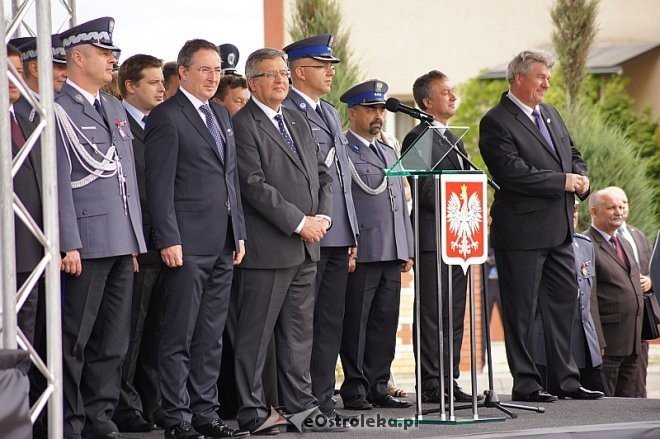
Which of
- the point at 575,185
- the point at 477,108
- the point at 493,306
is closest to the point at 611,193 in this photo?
the point at 575,185

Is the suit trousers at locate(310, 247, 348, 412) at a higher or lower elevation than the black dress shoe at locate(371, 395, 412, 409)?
higher

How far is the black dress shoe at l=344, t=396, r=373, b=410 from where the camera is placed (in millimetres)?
7238

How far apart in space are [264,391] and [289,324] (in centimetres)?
64

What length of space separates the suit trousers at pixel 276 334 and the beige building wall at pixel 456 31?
42.1 ft

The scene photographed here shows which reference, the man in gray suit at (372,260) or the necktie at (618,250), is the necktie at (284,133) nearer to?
the man in gray suit at (372,260)

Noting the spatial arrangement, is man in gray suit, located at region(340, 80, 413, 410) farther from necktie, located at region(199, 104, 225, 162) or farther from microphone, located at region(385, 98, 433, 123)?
necktie, located at region(199, 104, 225, 162)

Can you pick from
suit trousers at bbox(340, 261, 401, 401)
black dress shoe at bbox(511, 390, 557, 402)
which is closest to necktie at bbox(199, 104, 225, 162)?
suit trousers at bbox(340, 261, 401, 401)

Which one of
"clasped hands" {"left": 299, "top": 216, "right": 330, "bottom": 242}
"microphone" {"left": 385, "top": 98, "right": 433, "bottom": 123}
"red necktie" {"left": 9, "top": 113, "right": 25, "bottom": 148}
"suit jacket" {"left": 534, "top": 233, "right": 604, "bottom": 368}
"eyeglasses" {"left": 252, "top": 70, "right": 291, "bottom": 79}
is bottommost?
"suit jacket" {"left": 534, "top": 233, "right": 604, "bottom": 368}

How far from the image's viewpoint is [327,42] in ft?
22.9

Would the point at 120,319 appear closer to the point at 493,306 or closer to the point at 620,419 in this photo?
the point at 620,419

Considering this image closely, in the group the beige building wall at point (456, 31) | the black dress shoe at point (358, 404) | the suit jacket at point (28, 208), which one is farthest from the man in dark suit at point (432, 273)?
the beige building wall at point (456, 31)

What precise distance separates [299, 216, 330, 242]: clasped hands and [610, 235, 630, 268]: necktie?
3.02 m

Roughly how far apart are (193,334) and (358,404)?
4.65 ft

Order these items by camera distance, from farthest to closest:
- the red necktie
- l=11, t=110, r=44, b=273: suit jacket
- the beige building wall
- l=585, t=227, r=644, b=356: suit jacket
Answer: the beige building wall → l=585, t=227, r=644, b=356: suit jacket → the red necktie → l=11, t=110, r=44, b=273: suit jacket
